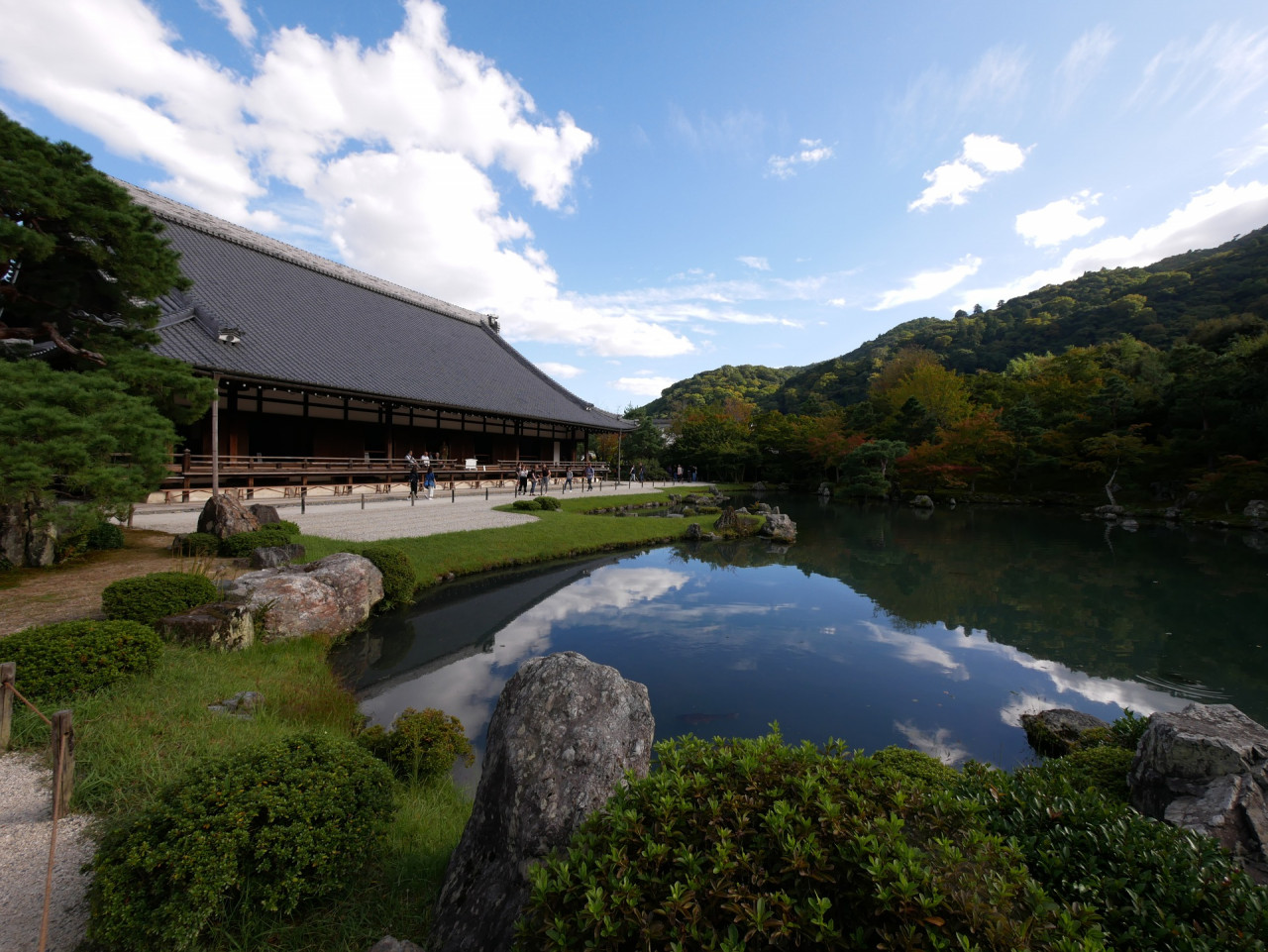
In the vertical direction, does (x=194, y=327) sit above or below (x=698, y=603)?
above

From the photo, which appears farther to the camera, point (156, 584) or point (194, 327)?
point (194, 327)

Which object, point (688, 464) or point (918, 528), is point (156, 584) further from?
point (688, 464)

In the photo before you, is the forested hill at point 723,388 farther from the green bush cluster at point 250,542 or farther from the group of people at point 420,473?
the green bush cluster at point 250,542

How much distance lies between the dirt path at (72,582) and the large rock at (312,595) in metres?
1.67

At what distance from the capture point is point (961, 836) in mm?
2068

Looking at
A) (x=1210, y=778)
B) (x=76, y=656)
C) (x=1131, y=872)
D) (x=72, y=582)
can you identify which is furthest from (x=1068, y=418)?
(x=72, y=582)

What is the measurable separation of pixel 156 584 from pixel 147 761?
3.57 m

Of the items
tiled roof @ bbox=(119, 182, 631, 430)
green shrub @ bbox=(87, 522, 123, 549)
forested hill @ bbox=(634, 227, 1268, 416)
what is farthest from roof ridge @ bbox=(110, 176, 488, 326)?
forested hill @ bbox=(634, 227, 1268, 416)

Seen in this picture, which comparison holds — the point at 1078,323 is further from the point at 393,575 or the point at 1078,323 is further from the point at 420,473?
the point at 393,575

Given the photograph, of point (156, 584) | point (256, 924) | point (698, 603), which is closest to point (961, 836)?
point (256, 924)

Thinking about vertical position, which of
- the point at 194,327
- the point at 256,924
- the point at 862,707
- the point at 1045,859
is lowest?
the point at 862,707

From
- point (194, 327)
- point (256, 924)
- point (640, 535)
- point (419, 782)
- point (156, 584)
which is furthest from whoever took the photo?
point (640, 535)

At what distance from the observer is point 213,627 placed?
6.42 m

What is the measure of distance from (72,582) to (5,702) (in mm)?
5142
